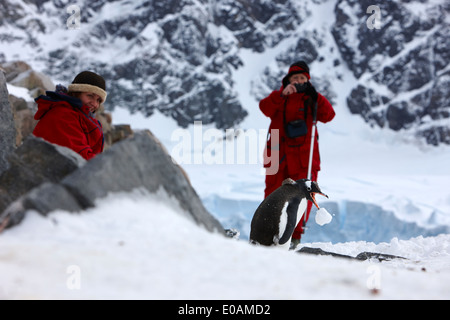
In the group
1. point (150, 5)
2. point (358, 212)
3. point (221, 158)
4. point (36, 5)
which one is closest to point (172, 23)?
point (150, 5)

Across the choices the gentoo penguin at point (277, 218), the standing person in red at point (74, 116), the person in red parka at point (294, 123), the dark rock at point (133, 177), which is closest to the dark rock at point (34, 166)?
the dark rock at point (133, 177)

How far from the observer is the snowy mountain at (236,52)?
47062 mm

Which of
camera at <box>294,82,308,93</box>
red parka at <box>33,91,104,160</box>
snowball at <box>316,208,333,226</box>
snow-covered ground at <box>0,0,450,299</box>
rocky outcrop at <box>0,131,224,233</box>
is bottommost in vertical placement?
snowball at <box>316,208,333,226</box>

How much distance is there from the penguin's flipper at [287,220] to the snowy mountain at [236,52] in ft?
151

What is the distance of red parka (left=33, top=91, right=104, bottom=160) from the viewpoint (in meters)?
2.49

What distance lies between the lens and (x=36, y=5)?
53562 mm

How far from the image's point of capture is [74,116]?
8.63ft

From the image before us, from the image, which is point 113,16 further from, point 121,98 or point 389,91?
point 389,91

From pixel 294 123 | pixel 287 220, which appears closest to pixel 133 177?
pixel 287 220

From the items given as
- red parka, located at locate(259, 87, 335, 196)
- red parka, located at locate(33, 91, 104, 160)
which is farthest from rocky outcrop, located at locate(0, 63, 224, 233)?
red parka, located at locate(259, 87, 335, 196)

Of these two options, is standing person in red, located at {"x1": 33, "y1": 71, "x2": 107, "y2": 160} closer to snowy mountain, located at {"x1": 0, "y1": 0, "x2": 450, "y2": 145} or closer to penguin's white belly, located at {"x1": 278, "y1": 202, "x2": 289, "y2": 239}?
penguin's white belly, located at {"x1": 278, "y1": 202, "x2": 289, "y2": 239}

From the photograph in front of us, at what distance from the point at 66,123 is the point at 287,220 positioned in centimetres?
182

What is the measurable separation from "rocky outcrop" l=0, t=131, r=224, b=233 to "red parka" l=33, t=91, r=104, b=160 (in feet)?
1.91

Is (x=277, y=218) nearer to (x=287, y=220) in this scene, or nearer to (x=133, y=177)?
(x=287, y=220)
